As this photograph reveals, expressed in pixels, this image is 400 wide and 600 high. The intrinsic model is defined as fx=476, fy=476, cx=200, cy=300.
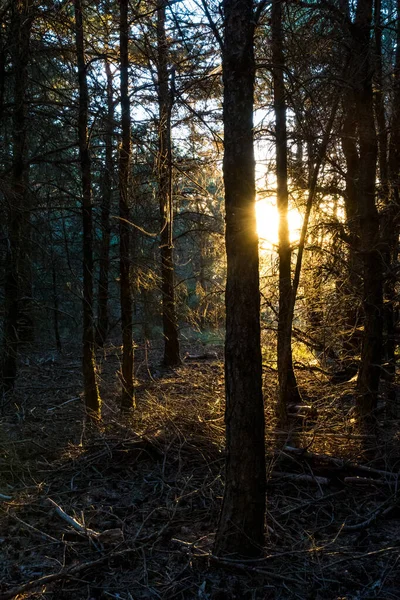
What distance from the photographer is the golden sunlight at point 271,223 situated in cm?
812

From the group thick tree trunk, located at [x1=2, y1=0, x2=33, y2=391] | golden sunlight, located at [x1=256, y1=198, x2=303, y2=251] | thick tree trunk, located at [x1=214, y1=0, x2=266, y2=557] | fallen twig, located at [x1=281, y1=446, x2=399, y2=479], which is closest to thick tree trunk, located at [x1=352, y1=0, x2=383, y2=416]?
fallen twig, located at [x1=281, y1=446, x2=399, y2=479]

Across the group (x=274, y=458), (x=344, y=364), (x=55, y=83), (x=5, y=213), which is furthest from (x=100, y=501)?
(x=55, y=83)

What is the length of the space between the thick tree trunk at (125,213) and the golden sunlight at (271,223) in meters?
2.35

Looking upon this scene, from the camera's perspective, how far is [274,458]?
547 centimetres

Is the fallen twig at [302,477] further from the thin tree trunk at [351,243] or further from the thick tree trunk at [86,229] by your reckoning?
the thick tree trunk at [86,229]

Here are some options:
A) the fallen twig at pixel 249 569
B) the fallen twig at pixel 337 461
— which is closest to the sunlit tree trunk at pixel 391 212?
the fallen twig at pixel 337 461

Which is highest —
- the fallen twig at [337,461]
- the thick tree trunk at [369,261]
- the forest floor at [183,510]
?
the thick tree trunk at [369,261]

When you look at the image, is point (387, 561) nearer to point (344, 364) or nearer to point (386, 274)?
point (386, 274)

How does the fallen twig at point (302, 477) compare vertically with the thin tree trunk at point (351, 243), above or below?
below

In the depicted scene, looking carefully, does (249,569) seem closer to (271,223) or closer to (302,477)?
(302,477)

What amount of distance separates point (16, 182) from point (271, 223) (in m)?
4.19

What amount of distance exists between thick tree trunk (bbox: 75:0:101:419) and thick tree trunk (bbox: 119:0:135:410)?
1.96ft

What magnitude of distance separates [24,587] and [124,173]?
22.6 ft

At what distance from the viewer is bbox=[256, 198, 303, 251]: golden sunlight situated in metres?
8.12
